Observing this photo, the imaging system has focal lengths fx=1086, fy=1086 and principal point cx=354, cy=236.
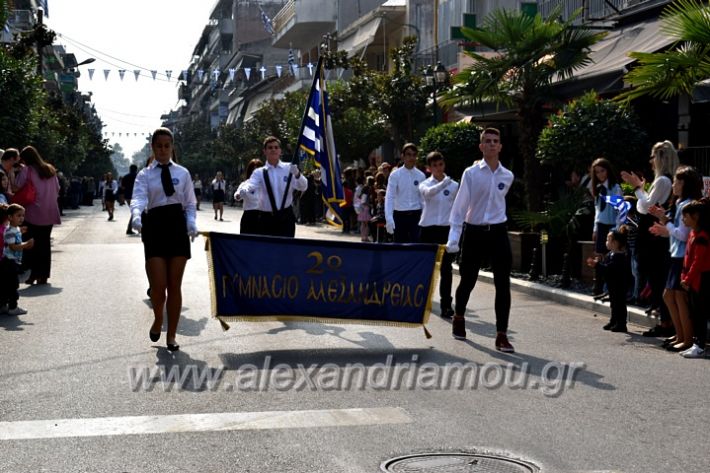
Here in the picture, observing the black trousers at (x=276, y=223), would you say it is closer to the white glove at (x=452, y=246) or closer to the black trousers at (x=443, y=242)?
the black trousers at (x=443, y=242)

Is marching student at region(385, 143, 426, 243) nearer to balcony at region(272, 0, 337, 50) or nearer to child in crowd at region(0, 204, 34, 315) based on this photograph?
child in crowd at region(0, 204, 34, 315)

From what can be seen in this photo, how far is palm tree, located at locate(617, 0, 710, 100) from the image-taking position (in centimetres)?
1195

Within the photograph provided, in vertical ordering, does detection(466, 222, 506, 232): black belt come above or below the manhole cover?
above

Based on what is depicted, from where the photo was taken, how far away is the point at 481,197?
9.66 meters

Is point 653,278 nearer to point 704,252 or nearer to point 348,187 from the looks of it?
point 704,252

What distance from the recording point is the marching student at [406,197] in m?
12.2

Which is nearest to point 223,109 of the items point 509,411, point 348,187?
point 348,187

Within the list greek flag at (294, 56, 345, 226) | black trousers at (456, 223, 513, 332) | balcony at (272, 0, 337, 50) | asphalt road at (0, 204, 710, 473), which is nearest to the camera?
asphalt road at (0, 204, 710, 473)

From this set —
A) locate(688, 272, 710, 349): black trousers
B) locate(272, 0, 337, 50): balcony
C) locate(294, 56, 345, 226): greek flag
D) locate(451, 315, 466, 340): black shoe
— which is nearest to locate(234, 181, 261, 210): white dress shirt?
locate(294, 56, 345, 226): greek flag

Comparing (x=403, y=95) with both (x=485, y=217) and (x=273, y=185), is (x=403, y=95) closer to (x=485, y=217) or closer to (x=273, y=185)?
(x=273, y=185)

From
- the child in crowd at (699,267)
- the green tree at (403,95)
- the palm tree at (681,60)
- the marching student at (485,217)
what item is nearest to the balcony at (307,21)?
the green tree at (403,95)

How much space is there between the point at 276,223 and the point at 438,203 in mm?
1737

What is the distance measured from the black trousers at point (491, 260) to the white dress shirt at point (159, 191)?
246 centimetres

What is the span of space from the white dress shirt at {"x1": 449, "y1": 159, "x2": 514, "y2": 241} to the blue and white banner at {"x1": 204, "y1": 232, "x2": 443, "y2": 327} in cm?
54
